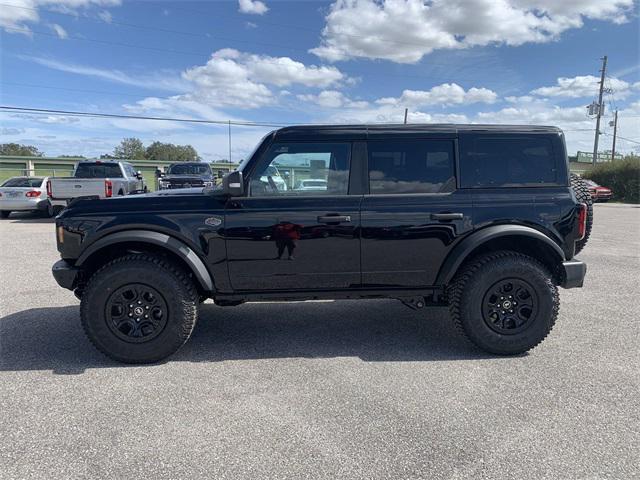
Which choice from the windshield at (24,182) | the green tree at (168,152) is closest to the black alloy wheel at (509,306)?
the windshield at (24,182)

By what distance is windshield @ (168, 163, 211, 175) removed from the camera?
1750cm

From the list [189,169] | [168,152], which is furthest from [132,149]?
[189,169]

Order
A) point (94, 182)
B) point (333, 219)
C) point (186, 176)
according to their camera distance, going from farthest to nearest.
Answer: point (186, 176) < point (94, 182) < point (333, 219)

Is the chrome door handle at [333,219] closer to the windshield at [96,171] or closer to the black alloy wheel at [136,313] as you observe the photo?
the black alloy wheel at [136,313]

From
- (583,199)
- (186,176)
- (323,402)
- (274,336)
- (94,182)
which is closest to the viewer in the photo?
(323,402)

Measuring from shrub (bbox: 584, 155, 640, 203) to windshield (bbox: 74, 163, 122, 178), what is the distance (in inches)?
1290

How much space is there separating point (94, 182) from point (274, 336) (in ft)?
34.4

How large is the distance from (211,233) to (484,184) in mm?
2397

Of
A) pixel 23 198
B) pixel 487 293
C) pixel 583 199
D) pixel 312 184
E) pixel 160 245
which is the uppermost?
pixel 312 184

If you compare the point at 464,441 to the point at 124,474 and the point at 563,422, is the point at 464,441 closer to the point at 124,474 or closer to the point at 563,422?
the point at 563,422

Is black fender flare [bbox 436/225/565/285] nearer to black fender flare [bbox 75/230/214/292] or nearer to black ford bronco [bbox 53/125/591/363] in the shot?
black ford bronco [bbox 53/125/591/363]

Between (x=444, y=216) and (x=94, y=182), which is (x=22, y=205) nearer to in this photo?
(x=94, y=182)

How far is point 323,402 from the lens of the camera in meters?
3.04

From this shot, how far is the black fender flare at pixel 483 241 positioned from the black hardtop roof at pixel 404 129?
2.89 ft
